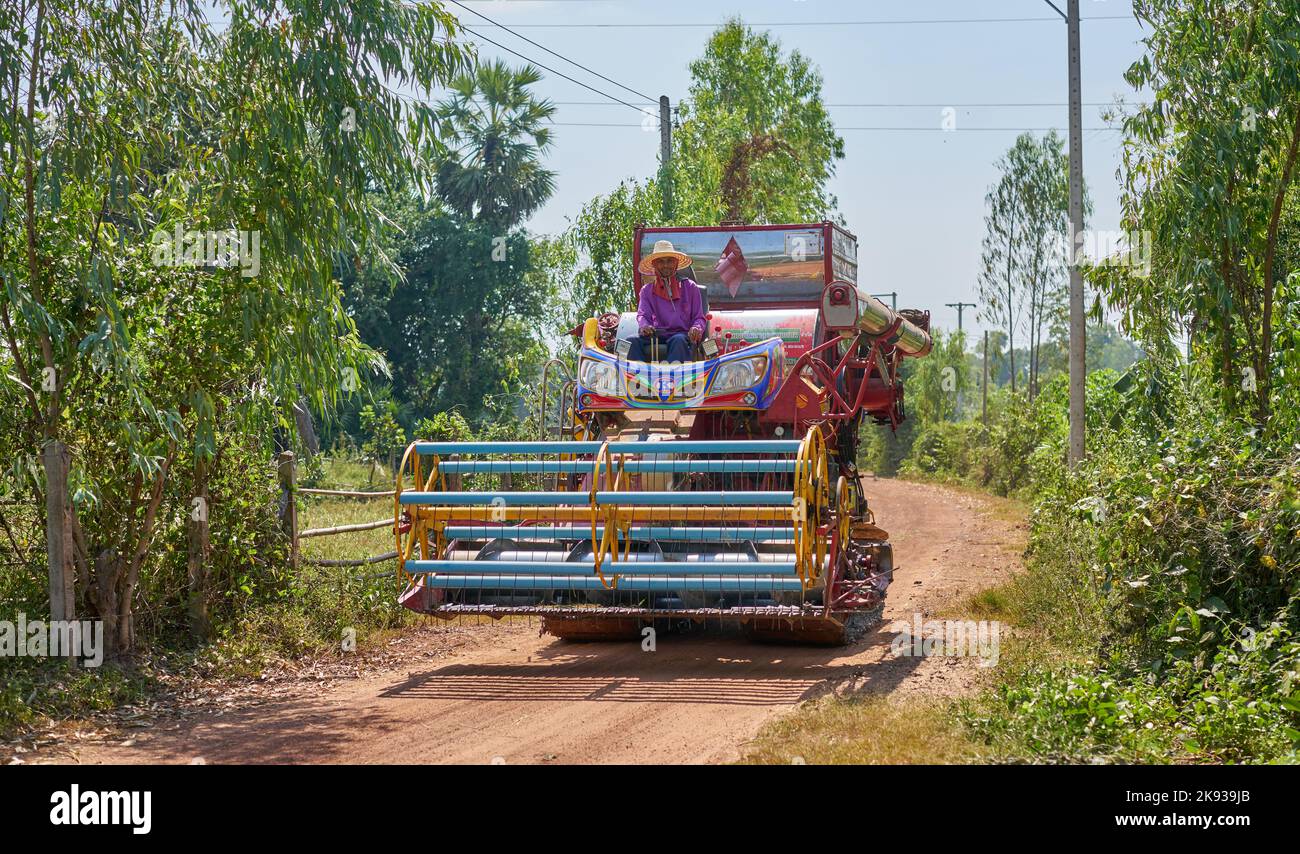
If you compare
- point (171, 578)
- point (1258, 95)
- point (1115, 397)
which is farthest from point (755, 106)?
point (171, 578)

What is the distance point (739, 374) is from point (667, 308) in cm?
136

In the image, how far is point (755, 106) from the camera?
38.0 metres

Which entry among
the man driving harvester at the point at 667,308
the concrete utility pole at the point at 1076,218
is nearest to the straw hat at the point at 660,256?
the man driving harvester at the point at 667,308

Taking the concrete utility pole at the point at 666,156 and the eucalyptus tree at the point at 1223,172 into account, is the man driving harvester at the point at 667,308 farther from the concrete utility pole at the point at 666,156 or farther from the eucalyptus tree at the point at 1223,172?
the concrete utility pole at the point at 666,156

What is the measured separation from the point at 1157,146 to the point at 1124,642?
5.29m

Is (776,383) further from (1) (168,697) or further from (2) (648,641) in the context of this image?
(1) (168,697)

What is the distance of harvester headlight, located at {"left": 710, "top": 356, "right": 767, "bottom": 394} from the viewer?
1200 centimetres

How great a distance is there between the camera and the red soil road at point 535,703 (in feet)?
26.8

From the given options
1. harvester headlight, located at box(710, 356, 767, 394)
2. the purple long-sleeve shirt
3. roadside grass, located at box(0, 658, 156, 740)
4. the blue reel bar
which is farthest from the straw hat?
roadside grass, located at box(0, 658, 156, 740)

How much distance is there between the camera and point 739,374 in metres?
12.0

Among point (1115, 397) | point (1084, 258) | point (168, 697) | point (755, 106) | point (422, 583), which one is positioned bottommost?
point (168, 697)

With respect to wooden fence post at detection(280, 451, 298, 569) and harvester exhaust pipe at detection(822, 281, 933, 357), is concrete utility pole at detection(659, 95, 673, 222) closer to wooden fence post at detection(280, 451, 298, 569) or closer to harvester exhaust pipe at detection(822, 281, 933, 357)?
harvester exhaust pipe at detection(822, 281, 933, 357)

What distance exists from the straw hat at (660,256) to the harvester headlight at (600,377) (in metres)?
1.38

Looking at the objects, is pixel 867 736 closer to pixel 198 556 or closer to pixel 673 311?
pixel 673 311
